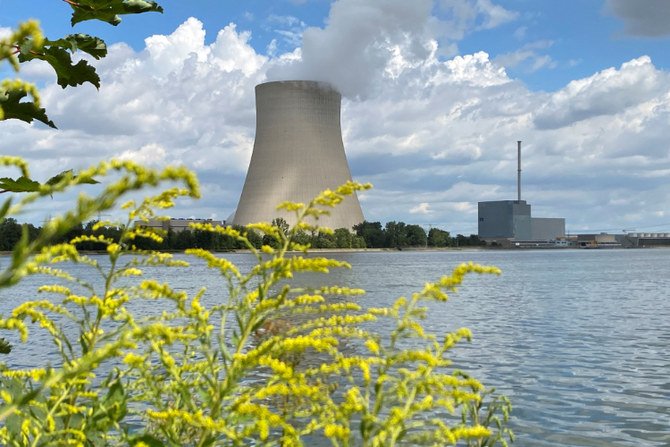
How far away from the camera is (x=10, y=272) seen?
67cm

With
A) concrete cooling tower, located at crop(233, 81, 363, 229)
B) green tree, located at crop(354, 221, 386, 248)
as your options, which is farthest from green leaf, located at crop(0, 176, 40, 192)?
green tree, located at crop(354, 221, 386, 248)

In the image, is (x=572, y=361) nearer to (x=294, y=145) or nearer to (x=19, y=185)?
(x=19, y=185)

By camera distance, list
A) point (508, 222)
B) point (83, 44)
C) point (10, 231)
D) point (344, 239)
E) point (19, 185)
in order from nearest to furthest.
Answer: point (19, 185) < point (83, 44) < point (10, 231) < point (344, 239) < point (508, 222)

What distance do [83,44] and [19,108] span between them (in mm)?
190

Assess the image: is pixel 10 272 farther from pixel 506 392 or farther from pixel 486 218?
pixel 486 218

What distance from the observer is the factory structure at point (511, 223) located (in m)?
135

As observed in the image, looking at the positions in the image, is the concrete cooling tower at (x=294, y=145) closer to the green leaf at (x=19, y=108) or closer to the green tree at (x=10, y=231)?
the green tree at (x=10, y=231)

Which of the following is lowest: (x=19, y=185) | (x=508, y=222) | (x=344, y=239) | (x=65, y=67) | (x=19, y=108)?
(x=19, y=185)

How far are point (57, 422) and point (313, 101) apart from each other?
6196 cm

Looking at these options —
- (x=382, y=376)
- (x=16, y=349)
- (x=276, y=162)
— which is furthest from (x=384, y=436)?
(x=276, y=162)

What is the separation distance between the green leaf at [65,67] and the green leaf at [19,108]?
0.11 m

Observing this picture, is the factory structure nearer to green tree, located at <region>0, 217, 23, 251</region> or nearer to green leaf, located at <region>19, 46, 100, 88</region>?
green tree, located at <region>0, 217, 23, 251</region>

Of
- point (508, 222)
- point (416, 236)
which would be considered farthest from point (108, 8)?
point (508, 222)

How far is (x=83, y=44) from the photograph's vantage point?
5.01ft
